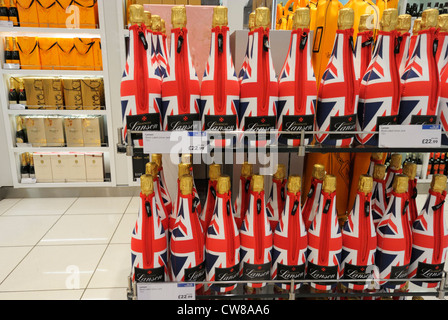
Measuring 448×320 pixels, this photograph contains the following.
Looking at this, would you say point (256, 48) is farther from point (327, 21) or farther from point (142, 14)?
point (327, 21)

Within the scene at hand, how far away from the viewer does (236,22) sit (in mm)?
1938

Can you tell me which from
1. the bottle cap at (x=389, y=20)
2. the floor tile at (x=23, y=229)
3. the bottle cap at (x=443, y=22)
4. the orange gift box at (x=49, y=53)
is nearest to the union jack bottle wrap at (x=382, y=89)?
the bottle cap at (x=389, y=20)

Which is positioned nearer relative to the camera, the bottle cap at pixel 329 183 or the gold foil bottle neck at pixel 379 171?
the bottle cap at pixel 329 183

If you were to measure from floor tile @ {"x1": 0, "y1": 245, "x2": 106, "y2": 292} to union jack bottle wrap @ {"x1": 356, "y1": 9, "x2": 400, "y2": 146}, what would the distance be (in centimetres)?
180

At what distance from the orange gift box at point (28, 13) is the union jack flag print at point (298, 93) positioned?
293 centimetres

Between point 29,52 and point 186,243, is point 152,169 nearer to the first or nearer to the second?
point 186,243

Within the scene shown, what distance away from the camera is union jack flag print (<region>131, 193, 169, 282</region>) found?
3.36 ft

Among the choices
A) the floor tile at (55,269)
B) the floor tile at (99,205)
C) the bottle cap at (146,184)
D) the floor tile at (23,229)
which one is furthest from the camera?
the floor tile at (99,205)

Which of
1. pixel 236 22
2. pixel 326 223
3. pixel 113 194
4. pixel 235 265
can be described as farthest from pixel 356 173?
pixel 113 194

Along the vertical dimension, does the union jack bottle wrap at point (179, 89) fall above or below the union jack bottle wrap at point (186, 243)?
above

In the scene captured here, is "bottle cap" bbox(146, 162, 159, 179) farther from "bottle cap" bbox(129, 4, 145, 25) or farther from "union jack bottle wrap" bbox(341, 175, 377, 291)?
"union jack bottle wrap" bbox(341, 175, 377, 291)

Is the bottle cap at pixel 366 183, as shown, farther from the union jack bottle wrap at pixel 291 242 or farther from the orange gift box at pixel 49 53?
the orange gift box at pixel 49 53

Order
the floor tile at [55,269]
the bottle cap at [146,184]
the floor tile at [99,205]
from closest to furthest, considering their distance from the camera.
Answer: the bottle cap at [146,184] < the floor tile at [55,269] < the floor tile at [99,205]

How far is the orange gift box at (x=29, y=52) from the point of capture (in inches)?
115
